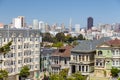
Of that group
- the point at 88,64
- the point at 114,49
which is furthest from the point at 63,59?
the point at 114,49

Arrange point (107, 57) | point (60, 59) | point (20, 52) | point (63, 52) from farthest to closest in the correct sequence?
1. point (63, 52)
2. point (60, 59)
3. point (20, 52)
4. point (107, 57)

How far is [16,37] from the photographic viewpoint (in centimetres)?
3002

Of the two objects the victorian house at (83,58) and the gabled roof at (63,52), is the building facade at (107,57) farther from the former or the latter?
the gabled roof at (63,52)

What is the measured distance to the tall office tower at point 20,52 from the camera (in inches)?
1137

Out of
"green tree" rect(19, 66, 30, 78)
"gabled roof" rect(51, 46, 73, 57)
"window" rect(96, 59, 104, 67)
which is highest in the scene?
"gabled roof" rect(51, 46, 73, 57)

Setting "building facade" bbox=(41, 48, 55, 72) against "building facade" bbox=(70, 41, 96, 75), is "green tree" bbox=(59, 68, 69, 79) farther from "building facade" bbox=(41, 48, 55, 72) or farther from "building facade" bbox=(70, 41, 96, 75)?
"building facade" bbox=(41, 48, 55, 72)

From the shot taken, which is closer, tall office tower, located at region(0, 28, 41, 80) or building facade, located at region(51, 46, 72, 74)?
tall office tower, located at region(0, 28, 41, 80)

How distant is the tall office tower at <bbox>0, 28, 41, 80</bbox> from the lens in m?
28.9

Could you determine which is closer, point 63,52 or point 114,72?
point 114,72

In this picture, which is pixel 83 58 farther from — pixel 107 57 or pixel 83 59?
pixel 107 57

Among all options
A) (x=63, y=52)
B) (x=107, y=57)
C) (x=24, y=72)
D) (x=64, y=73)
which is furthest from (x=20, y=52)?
(x=107, y=57)

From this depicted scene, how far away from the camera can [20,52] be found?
3052cm

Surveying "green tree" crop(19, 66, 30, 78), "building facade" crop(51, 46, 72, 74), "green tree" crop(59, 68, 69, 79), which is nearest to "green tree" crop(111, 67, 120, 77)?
"green tree" crop(59, 68, 69, 79)

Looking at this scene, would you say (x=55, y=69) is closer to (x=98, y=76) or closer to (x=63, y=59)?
(x=63, y=59)
